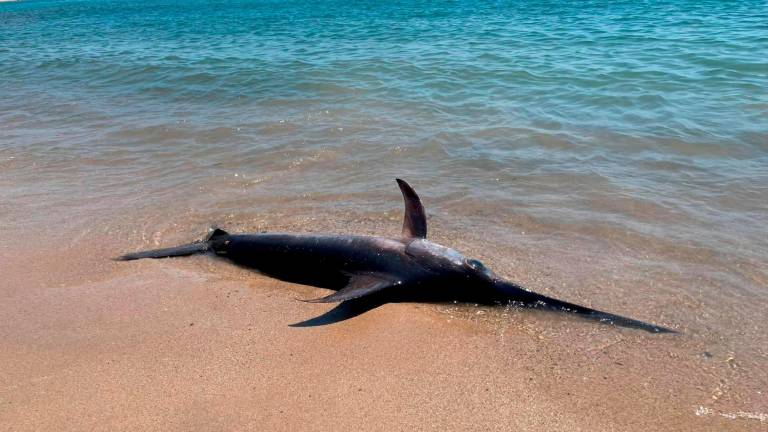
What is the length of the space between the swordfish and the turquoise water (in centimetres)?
130

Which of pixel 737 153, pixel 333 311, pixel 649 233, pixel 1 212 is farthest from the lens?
pixel 737 153

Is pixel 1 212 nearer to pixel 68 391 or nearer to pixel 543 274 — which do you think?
pixel 68 391

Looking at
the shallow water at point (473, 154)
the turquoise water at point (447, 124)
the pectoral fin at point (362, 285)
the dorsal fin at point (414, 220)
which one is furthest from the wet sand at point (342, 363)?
the turquoise water at point (447, 124)

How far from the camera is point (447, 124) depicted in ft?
29.5

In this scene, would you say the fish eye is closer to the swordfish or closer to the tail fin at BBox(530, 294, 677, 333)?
the swordfish

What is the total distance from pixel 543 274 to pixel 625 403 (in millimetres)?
1560

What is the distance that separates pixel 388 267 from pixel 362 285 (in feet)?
0.82

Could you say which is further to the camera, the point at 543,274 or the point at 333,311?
the point at 543,274

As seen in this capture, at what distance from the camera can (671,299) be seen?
14.3ft

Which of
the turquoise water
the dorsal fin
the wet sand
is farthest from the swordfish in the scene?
the turquoise water

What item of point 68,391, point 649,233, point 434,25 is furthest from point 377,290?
point 434,25

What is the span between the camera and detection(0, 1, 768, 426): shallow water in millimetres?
4965

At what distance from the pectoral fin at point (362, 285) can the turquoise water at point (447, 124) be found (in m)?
1.65

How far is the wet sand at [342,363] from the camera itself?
3.20 meters
